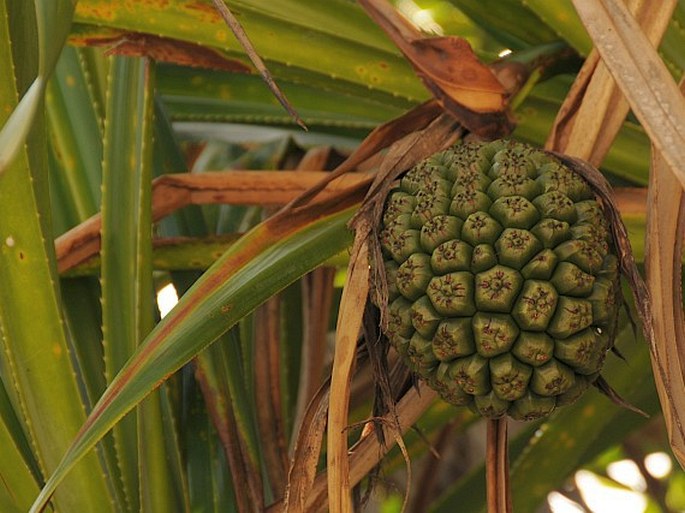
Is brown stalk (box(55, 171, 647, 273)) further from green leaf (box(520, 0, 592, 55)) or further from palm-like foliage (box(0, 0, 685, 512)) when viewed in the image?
green leaf (box(520, 0, 592, 55))

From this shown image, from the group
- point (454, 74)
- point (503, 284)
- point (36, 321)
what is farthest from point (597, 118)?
point (36, 321)

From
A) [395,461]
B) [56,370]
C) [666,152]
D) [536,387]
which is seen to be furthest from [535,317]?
[395,461]

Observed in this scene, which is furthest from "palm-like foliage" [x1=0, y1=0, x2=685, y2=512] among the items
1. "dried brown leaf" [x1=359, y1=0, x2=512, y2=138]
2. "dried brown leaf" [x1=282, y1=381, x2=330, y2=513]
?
"dried brown leaf" [x1=359, y1=0, x2=512, y2=138]

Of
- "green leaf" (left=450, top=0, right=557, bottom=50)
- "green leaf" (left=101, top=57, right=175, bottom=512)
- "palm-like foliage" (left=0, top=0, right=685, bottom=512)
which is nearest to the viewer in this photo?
"palm-like foliage" (left=0, top=0, right=685, bottom=512)

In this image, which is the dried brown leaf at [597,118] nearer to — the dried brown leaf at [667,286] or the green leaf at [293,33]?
the dried brown leaf at [667,286]

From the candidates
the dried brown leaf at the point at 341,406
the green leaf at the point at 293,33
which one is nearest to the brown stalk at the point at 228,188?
the green leaf at the point at 293,33

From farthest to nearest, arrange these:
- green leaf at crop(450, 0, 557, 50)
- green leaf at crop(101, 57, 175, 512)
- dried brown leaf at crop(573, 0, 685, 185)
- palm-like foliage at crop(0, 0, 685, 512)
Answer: green leaf at crop(450, 0, 557, 50)
green leaf at crop(101, 57, 175, 512)
palm-like foliage at crop(0, 0, 685, 512)
dried brown leaf at crop(573, 0, 685, 185)

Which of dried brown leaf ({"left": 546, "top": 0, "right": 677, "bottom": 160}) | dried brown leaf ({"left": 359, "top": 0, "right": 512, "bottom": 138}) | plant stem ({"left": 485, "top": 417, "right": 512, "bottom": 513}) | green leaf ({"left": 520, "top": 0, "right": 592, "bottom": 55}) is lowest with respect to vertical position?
plant stem ({"left": 485, "top": 417, "right": 512, "bottom": 513})

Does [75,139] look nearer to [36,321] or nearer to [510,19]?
[36,321]

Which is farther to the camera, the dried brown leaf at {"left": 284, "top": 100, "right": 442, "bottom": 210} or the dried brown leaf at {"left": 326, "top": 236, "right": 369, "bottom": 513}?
the dried brown leaf at {"left": 284, "top": 100, "right": 442, "bottom": 210}
